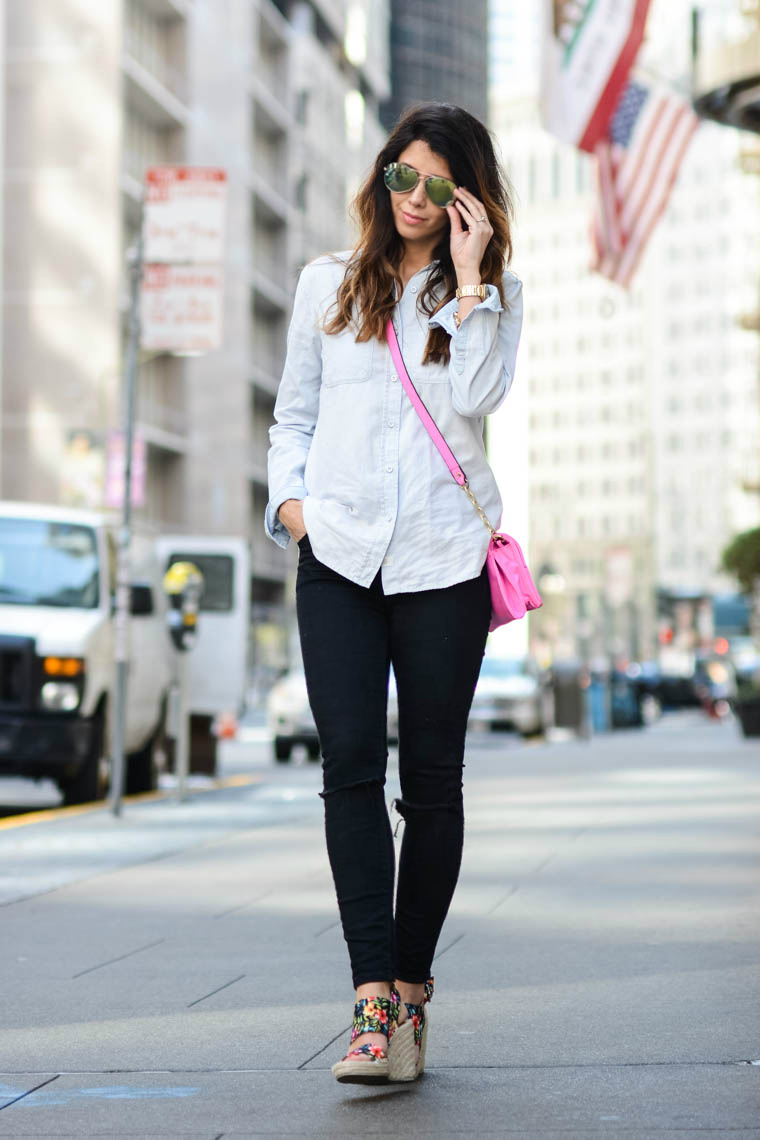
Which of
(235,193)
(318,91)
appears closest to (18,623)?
(235,193)

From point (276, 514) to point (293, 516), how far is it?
0.35ft

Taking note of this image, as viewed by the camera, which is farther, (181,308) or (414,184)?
(181,308)

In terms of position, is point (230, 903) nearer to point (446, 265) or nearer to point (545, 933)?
point (545, 933)

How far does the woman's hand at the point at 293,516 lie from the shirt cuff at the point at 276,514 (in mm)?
15

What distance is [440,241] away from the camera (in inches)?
181

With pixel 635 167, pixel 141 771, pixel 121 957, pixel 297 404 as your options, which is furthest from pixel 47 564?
pixel 635 167

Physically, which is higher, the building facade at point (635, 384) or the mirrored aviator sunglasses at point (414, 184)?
the building facade at point (635, 384)

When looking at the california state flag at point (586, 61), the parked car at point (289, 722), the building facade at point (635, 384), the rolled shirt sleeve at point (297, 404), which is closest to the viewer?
the rolled shirt sleeve at point (297, 404)

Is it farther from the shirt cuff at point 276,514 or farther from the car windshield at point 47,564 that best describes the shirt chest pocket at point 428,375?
the car windshield at point 47,564

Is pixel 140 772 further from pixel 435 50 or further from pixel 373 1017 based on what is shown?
pixel 435 50

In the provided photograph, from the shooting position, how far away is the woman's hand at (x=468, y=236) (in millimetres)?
4441

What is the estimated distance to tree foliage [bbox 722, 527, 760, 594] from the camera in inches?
1427

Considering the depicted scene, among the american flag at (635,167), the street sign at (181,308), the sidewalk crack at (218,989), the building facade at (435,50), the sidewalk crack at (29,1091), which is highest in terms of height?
the building facade at (435,50)

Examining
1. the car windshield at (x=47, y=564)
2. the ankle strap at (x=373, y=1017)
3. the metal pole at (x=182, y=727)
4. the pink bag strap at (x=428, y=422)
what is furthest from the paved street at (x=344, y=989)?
the car windshield at (x=47, y=564)
